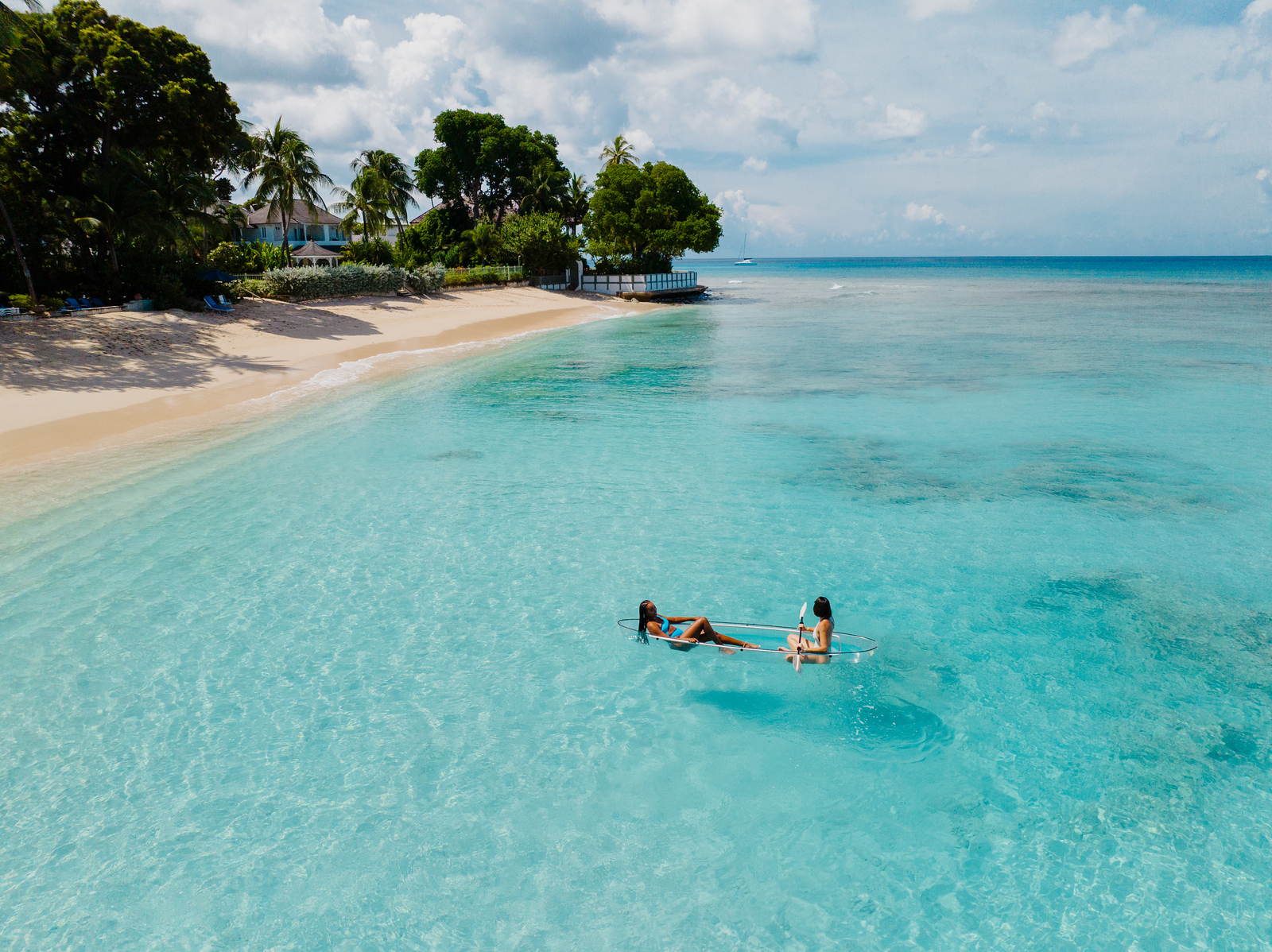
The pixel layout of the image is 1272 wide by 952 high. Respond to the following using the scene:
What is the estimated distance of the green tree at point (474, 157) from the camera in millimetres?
74000

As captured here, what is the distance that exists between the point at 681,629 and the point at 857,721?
93.4 inches

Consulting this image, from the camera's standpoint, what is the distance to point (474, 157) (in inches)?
2968

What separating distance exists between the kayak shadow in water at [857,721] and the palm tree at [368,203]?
5697 centimetres

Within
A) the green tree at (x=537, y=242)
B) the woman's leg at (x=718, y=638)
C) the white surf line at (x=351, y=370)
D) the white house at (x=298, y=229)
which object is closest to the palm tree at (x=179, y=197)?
the white surf line at (x=351, y=370)

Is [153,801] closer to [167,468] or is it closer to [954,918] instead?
[954,918]

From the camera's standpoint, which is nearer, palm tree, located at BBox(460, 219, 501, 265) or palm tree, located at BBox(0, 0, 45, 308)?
palm tree, located at BBox(0, 0, 45, 308)

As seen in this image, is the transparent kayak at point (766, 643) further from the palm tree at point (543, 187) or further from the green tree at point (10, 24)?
the palm tree at point (543, 187)

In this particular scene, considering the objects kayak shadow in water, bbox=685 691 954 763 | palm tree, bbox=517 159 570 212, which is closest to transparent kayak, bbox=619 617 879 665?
kayak shadow in water, bbox=685 691 954 763

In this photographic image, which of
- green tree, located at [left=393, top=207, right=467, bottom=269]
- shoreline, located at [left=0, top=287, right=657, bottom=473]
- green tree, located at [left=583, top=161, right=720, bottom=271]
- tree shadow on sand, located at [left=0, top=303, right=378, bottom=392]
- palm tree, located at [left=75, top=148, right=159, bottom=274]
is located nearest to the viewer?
shoreline, located at [left=0, top=287, right=657, bottom=473]

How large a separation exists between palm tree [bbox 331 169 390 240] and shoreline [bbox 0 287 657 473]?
14.5 m

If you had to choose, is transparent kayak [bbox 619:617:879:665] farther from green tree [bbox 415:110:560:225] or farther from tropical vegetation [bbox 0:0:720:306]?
green tree [bbox 415:110:560:225]

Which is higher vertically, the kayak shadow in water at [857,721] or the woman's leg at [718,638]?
the woman's leg at [718,638]

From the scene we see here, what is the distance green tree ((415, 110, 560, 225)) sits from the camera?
7400 centimetres

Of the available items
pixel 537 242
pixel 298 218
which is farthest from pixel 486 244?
pixel 298 218
